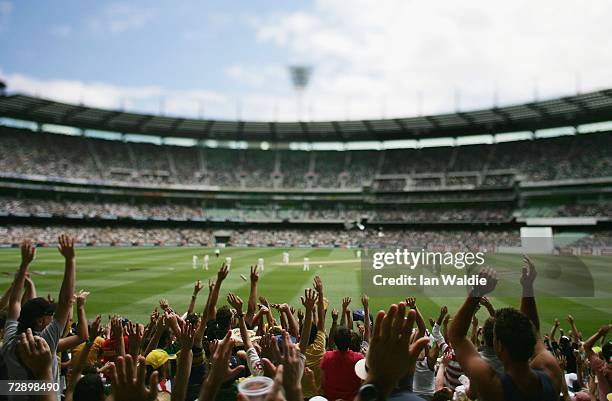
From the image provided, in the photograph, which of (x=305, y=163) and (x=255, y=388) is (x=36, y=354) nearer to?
(x=255, y=388)

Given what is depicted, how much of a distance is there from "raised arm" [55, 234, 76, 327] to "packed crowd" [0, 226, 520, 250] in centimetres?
5361

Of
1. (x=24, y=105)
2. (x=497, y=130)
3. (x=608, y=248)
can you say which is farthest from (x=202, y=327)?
(x=497, y=130)

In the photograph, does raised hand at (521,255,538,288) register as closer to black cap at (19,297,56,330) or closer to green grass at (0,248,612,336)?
black cap at (19,297,56,330)

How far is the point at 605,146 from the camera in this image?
5922 centimetres

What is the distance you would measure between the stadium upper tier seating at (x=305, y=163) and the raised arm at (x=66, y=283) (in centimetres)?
6858

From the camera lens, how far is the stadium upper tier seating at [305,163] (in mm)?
61875

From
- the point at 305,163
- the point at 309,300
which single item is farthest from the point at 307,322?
the point at 305,163

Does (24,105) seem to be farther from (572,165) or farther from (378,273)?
(572,165)

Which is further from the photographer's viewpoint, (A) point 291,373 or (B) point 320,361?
(B) point 320,361

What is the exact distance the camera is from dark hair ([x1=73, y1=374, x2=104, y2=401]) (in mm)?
3141

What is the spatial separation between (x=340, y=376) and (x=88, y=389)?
8.40ft

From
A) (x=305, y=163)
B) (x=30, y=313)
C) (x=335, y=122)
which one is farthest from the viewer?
(x=305, y=163)

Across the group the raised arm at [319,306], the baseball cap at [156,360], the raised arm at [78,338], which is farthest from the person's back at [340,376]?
the raised arm at [78,338]

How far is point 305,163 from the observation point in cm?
8150
